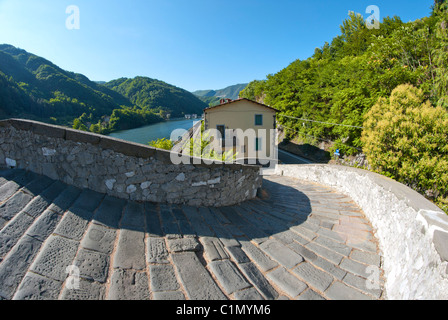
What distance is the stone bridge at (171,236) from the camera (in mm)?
1464

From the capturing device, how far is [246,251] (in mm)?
2148

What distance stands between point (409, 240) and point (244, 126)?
635 inches

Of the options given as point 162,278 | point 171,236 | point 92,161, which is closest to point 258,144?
point 92,161

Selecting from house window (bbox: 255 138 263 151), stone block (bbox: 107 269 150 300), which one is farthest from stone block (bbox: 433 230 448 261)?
house window (bbox: 255 138 263 151)

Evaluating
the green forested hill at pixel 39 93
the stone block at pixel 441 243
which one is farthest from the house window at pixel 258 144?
the green forested hill at pixel 39 93

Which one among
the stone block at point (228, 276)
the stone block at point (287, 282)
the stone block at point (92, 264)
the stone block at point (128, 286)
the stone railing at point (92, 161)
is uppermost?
the stone railing at point (92, 161)

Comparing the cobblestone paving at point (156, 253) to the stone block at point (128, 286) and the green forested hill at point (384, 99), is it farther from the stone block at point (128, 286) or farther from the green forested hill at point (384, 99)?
the green forested hill at point (384, 99)

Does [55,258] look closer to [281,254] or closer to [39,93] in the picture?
[281,254]

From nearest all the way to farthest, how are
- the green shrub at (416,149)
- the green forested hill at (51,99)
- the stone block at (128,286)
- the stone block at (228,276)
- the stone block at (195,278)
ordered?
1. the stone block at (128,286)
2. the stone block at (195,278)
3. the stone block at (228,276)
4. the green shrub at (416,149)
5. the green forested hill at (51,99)

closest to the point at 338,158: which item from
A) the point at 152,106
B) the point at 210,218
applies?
the point at 210,218

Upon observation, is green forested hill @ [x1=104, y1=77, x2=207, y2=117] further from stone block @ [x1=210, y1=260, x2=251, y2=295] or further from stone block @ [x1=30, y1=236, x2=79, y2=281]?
stone block @ [x1=210, y1=260, x2=251, y2=295]

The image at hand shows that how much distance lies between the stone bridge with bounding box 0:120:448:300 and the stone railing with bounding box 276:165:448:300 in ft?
0.04

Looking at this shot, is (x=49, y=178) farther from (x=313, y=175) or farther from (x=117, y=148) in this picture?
(x=313, y=175)

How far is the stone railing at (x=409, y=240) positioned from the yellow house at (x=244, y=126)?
46.5 feet
